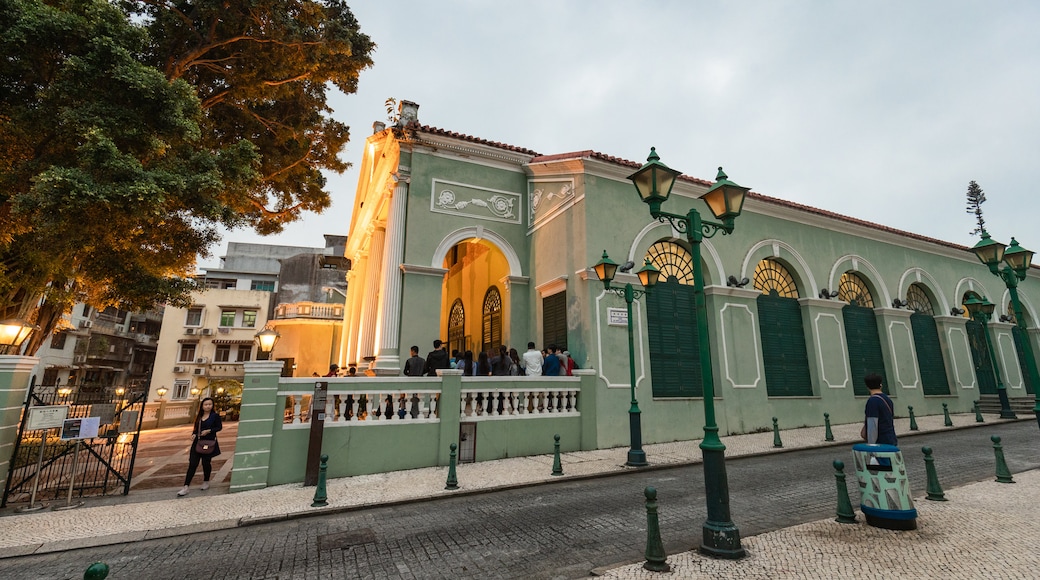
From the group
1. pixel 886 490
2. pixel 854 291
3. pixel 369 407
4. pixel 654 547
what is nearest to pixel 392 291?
pixel 369 407

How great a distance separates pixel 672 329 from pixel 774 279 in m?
5.11

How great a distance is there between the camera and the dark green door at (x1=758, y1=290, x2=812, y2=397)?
542 inches

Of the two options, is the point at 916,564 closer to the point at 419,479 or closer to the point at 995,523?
the point at 995,523

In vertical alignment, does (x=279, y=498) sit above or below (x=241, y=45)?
below

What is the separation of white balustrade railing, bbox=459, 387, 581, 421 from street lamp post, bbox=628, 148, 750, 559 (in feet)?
A: 18.1

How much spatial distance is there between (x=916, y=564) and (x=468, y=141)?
13.0 m

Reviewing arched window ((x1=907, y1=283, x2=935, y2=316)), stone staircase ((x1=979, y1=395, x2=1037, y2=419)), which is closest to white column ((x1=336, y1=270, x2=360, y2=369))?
arched window ((x1=907, y1=283, x2=935, y2=316))

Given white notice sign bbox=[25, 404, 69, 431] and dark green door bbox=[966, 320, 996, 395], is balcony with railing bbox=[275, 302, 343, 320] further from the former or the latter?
dark green door bbox=[966, 320, 996, 395]

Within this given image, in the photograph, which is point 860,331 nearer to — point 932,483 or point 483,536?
point 932,483

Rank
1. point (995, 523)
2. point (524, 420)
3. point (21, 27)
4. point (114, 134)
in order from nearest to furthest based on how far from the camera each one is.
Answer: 1. point (995, 523)
2. point (21, 27)
3. point (114, 134)
4. point (524, 420)

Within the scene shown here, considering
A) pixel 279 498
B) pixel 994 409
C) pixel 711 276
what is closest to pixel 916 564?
pixel 279 498

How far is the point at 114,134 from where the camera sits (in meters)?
7.69

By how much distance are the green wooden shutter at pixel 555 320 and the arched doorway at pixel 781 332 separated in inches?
255

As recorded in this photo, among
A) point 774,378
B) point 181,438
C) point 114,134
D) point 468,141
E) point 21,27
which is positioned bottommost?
point 181,438
